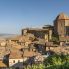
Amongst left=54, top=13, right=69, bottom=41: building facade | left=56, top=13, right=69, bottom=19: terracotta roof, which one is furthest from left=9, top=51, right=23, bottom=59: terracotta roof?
left=56, top=13, right=69, bottom=19: terracotta roof

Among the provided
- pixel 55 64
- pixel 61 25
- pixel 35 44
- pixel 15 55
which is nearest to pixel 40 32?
pixel 61 25

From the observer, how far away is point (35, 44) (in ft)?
221

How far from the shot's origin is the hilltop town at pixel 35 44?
5322 cm

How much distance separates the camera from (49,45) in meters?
64.1

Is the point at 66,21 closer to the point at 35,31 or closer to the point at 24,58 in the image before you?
the point at 35,31

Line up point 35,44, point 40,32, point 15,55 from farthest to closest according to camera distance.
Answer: point 40,32 < point 35,44 < point 15,55

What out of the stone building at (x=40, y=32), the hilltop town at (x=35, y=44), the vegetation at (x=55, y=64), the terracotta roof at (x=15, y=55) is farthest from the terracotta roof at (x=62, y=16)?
the vegetation at (x=55, y=64)

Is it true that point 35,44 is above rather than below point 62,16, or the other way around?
below

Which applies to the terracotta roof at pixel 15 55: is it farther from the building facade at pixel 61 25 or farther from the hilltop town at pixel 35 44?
the building facade at pixel 61 25

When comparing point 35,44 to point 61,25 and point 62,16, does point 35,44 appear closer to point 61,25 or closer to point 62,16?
point 61,25

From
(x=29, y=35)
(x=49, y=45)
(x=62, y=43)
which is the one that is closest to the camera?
(x=49, y=45)

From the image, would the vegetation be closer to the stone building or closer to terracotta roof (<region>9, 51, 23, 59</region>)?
terracotta roof (<region>9, 51, 23, 59</region>)

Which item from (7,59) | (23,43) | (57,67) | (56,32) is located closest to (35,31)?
(56,32)

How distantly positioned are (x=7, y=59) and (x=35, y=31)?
2724 cm
